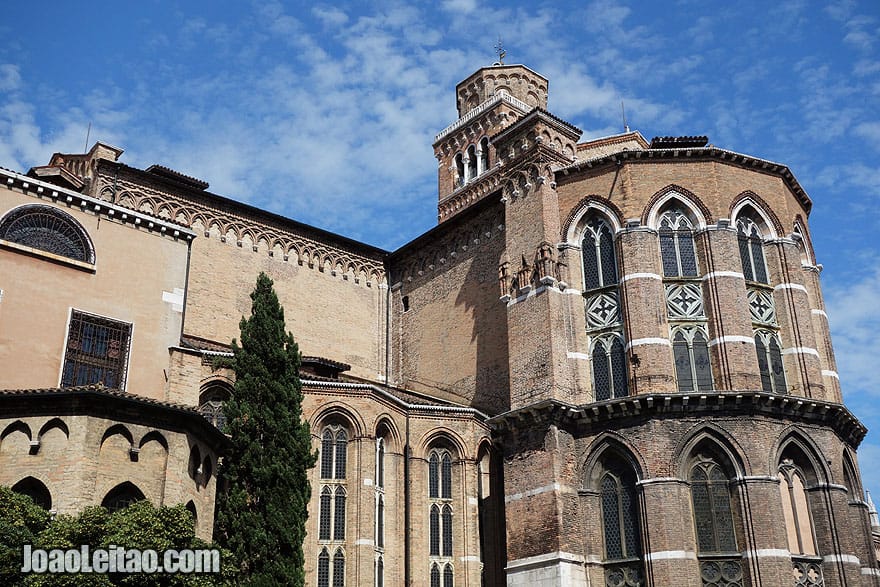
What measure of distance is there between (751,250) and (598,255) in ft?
15.6

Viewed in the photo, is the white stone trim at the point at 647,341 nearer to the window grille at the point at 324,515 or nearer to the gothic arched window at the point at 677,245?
the gothic arched window at the point at 677,245

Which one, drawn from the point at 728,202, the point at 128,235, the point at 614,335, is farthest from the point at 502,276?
the point at 128,235

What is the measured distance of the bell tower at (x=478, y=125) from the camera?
4703cm

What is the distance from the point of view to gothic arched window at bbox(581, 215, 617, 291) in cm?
2900

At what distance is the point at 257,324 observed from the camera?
25.5m

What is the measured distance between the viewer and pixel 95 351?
968 inches

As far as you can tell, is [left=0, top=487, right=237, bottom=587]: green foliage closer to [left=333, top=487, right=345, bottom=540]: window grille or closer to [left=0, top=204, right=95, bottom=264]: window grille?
[left=333, top=487, right=345, bottom=540]: window grille

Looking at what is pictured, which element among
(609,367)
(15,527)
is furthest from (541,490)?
(15,527)

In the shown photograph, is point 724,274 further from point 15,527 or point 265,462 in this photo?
point 15,527

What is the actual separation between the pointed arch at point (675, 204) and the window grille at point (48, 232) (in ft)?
53.4

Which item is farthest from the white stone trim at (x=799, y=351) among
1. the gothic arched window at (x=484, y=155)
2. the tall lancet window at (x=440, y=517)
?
the gothic arched window at (x=484, y=155)

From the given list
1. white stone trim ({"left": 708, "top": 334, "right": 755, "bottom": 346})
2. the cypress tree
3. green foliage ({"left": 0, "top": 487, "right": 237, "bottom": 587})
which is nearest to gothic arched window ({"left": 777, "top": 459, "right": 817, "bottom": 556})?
white stone trim ({"left": 708, "top": 334, "right": 755, "bottom": 346})

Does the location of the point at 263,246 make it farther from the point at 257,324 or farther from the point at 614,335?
the point at 614,335

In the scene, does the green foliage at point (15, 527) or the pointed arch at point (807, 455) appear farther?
the pointed arch at point (807, 455)
